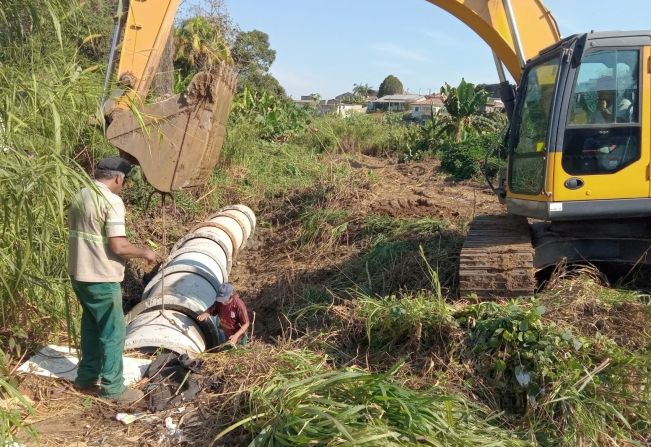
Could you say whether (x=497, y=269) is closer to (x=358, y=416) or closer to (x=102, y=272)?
(x=358, y=416)

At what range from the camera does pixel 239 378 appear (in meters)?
4.18

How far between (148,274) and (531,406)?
531cm

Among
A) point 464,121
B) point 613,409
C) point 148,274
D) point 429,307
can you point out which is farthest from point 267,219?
point 464,121

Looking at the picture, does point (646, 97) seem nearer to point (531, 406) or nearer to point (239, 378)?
point (531, 406)

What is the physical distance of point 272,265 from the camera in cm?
886

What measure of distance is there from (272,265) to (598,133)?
4.91 metres

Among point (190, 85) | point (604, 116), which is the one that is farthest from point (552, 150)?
point (190, 85)

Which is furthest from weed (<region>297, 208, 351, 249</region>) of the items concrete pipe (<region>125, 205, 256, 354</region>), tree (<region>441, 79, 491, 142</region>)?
tree (<region>441, 79, 491, 142</region>)

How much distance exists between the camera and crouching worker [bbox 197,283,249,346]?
226 inches

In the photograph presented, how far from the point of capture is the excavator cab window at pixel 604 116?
499cm

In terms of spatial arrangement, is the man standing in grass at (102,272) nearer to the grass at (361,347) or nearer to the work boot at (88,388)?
the work boot at (88,388)

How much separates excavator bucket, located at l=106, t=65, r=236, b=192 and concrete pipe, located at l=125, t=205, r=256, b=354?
0.94 m

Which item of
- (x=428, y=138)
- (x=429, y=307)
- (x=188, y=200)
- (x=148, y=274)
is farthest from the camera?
(x=428, y=138)

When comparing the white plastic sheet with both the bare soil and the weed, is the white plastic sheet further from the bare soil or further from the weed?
the weed
